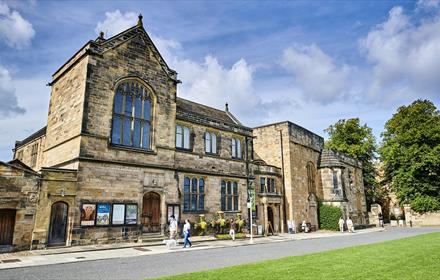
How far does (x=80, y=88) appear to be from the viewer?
755 inches

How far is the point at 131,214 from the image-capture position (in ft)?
63.2

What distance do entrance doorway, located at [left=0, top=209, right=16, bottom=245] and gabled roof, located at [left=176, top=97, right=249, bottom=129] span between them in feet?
40.2

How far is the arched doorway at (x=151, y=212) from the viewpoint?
66.6ft

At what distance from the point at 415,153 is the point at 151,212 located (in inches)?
1520

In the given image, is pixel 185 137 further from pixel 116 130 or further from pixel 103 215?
pixel 103 215

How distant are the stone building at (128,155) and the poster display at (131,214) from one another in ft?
0.20

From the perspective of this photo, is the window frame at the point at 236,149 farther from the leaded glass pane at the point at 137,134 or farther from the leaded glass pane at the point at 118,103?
the leaded glass pane at the point at 118,103

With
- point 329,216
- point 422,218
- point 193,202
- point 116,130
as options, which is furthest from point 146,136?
point 422,218

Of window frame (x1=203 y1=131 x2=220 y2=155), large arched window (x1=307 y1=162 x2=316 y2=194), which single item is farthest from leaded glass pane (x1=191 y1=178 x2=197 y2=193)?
large arched window (x1=307 y1=162 x2=316 y2=194)

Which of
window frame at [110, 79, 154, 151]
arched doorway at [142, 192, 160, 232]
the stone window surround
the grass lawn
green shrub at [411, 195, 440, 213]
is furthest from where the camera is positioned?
green shrub at [411, 195, 440, 213]

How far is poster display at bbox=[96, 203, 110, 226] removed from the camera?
699 inches

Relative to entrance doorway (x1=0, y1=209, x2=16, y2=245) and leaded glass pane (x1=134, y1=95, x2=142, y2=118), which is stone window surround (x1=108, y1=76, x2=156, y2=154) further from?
entrance doorway (x1=0, y1=209, x2=16, y2=245)

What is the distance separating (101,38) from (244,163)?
51.0 feet

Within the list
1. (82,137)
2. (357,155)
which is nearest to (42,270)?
(82,137)
